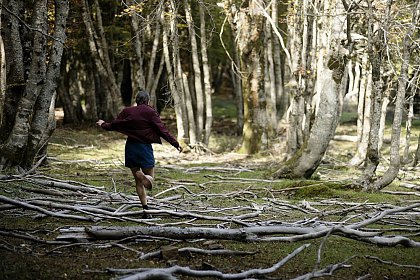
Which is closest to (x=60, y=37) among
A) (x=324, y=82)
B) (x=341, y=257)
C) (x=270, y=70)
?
(x=324, y=82)

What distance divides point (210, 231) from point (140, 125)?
2.32 meters

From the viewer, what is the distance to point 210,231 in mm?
6684

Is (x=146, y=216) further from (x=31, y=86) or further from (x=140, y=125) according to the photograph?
(x=31, y=86)

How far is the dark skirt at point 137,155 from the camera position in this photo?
8.27 metres

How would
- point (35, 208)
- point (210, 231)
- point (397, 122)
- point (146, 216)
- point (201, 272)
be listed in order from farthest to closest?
point (397, 122), point (146, 216), point (35, 208), point (210, 231), point (201, 272)

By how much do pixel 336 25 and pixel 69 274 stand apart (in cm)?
858

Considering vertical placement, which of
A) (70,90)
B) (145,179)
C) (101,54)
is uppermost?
(101,54)

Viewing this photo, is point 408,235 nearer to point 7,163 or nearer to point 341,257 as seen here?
point 341,257

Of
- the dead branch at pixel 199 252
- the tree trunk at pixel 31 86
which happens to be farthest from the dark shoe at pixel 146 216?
the tree trunk at pixel 31 86

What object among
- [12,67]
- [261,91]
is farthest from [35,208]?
[261,91]

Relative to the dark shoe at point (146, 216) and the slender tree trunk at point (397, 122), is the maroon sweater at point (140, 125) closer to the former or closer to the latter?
the dark shoe at point (146, 216)

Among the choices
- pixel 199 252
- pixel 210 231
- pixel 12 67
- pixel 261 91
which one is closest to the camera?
pixel 199 252

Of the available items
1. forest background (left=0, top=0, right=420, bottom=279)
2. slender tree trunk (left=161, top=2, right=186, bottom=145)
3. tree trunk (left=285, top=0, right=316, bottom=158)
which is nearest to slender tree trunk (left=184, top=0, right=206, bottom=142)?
forest background (left=0, top=0, right=420, bottom=279)

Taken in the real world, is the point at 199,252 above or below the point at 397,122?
below
